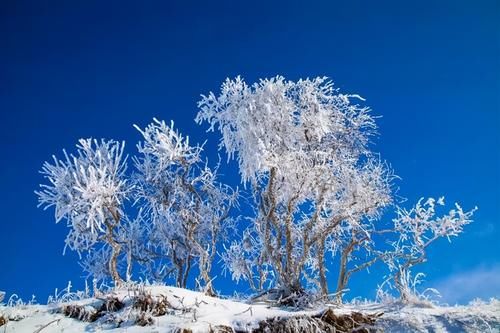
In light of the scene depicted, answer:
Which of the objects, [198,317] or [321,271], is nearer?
[198,317]

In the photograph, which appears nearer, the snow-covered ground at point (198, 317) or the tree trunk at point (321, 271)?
the snow-covered ground at point (198, 317)

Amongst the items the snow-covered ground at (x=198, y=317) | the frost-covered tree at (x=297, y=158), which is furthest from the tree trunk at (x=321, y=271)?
the snow-covered ground at (x=198, y=317)

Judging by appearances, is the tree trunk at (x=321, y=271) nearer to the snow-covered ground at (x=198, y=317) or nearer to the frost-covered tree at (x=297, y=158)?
the frost-covered tree at (x=297, y=158)

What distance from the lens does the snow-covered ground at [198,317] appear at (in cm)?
891

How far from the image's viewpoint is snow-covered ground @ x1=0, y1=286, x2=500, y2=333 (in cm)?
891

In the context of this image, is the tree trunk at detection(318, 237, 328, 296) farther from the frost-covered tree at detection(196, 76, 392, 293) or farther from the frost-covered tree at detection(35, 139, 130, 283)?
the frost-covered tree at detection(35, 139, 130, 283)

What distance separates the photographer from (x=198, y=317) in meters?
9.05

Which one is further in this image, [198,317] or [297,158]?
[297,158]

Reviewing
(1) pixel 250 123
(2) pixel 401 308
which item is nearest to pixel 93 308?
(2) pixel 401 308

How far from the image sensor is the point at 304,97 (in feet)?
55.6

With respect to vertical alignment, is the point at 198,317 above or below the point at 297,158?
below

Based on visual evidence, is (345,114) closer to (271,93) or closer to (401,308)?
(271,93)

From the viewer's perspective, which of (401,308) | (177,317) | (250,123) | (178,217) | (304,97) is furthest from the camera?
(178,217)

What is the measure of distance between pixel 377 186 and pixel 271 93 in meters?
5.46
